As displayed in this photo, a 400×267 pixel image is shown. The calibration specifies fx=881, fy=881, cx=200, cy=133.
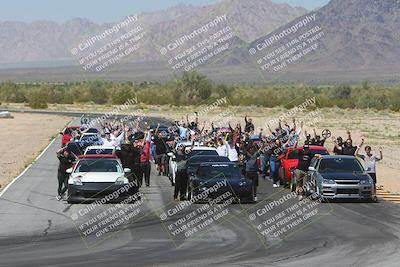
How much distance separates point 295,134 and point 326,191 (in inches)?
323

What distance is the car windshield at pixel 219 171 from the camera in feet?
76.4

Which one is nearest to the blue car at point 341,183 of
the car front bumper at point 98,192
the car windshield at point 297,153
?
the car windshield at point 297,153

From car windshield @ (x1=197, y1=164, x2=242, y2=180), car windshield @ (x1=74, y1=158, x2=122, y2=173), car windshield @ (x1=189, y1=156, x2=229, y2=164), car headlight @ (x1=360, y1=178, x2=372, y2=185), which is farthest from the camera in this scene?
car windshield @ (x1=189, y1=156, x2=229, y2=164)

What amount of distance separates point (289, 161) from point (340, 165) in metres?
3.50

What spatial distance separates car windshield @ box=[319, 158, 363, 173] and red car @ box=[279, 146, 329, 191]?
7.08 feet

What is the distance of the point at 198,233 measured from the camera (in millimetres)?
17219

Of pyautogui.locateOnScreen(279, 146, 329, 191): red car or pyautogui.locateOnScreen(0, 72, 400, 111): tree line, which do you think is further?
pyautogui.locateOnScreen(0, 72, 400, 111): tree line

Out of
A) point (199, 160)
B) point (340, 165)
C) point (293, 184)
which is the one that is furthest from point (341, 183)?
point (199, 160)

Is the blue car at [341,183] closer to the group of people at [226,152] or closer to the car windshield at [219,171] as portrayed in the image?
the group of people at [226,152]

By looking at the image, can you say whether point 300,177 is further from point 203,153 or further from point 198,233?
point 198,233

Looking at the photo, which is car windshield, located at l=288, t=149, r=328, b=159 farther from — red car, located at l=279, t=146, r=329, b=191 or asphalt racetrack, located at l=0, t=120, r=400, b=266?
asphalt racetrack, located at l=0, t=120, r=400, b=266

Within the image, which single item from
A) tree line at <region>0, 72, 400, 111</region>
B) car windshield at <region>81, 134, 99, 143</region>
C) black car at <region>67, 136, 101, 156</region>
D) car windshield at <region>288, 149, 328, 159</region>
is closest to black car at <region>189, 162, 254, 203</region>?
car windshield at <region>288, 149, 328, 159</region>

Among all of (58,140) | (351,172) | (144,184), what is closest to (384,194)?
(351,172)

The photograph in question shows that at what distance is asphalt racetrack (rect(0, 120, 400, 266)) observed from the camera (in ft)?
46.4
